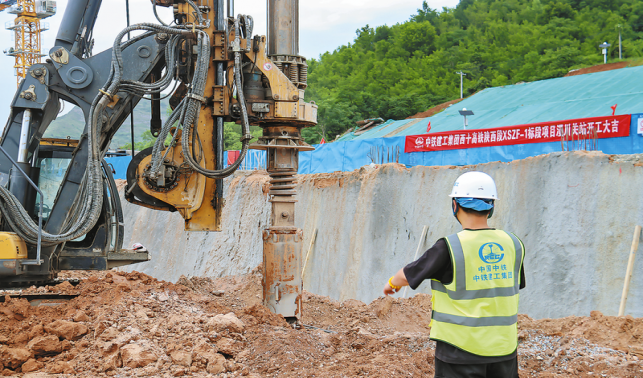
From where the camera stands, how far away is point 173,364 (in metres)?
5.18

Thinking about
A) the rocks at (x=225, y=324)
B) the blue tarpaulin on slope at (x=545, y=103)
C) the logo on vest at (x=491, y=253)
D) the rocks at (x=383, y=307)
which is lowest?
the rocks at (x=383, y=307)

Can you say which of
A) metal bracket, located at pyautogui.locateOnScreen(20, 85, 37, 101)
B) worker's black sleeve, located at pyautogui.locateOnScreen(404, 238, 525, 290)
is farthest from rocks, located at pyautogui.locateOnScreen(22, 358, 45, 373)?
worker's black sleeve, located at pyautogui.locateOnScreen(404, 238, 525, 290)

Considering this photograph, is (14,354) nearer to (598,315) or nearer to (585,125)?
(598,315)

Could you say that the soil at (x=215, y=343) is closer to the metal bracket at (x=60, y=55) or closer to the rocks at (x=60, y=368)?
the rocks at (x=60, y=368)

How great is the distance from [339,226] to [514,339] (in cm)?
955

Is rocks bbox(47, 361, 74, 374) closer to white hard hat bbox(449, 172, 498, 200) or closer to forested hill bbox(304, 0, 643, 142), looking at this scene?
Answer: white hard hat bbox(449, 172, 498, 200)

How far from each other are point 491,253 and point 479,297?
248 millimetres

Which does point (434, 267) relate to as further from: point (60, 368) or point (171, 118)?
point (171, 118)

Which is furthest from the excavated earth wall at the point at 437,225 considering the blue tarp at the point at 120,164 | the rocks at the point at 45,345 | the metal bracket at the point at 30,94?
the blue tarp at the point at 120,164

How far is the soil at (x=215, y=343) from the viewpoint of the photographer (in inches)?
199

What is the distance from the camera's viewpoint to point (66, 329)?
217 inches

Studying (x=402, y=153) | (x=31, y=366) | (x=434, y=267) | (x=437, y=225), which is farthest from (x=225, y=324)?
(x=402, y=153)

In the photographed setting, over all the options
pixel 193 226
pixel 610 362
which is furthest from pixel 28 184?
pixel 610 362

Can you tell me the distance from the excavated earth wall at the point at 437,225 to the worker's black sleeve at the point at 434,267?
5.78 meters
